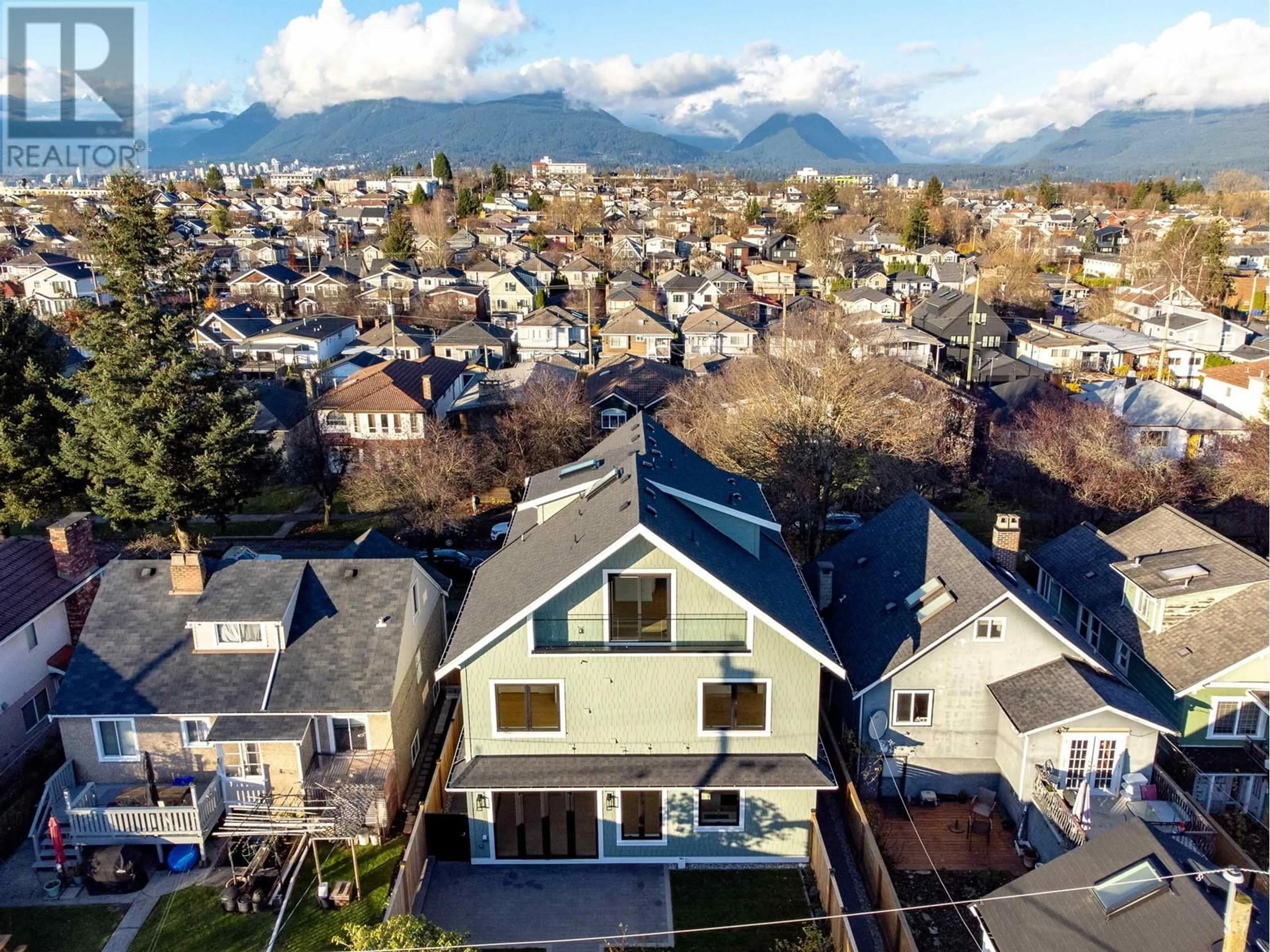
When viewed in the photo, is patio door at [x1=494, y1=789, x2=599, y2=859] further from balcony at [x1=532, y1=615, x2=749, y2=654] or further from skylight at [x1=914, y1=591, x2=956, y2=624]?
skylight at [x1=914, y1=591, x2=956, y2=624]

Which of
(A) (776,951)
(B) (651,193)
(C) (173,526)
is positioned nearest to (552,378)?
(C) (173,526)

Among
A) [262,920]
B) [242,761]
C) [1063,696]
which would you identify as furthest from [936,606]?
[242,761]

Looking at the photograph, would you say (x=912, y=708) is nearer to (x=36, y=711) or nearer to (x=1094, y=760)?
(x=1094, y=760)

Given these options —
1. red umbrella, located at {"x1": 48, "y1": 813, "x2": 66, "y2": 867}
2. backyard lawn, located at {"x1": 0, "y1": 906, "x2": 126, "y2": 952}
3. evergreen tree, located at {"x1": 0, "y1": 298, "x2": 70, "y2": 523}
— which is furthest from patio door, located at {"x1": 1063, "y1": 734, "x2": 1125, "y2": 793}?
evergreen tree, located at {"x1": 0, "y1": 298, "x2": 70, "y2": 523}

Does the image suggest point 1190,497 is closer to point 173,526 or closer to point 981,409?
point 981,409

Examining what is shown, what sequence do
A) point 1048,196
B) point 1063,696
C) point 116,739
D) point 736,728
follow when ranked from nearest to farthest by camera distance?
point 736,728, point 1063,696, point 116,739, point 1048,196
